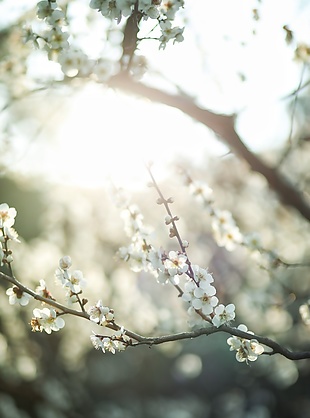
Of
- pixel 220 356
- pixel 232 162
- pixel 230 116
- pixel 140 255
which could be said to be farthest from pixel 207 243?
pixel 140 255

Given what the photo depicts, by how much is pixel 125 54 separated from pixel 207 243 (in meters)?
7.17

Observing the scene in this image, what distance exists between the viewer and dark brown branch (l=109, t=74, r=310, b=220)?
2576mm

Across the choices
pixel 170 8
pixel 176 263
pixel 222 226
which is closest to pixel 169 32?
pixel 170 8

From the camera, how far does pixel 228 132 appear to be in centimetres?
258

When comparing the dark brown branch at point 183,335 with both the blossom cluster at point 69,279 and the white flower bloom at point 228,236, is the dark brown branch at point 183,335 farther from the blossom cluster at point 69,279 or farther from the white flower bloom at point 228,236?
the white flower bloom at point 228,236

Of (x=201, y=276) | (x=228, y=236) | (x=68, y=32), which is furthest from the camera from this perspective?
(x=228, y=236)

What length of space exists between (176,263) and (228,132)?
1.22 m

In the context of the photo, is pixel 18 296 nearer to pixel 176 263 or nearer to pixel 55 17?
pixel 176 263

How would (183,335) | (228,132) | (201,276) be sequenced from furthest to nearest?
(228,132) < (201,276) < (183,335)

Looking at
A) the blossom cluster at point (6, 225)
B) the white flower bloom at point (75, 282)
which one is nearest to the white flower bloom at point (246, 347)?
the white flower bloom at point (75, 282)

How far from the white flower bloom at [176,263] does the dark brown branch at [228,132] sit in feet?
3.87

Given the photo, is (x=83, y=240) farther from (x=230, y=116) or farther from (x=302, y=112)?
(x=302, y=112)

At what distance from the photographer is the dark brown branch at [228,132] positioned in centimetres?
258

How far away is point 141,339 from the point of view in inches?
55.9
